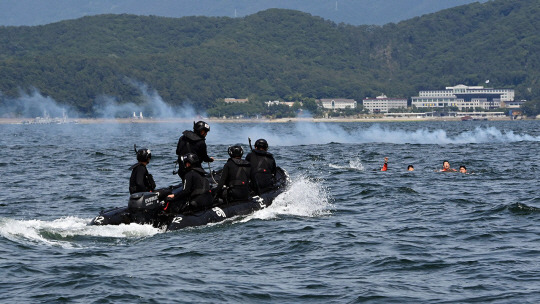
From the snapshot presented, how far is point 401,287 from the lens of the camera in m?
14.4

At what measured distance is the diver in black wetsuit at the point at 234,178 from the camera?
2131 cm

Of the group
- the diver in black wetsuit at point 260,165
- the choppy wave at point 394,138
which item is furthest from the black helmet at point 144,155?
the choppy wave at point 394,138

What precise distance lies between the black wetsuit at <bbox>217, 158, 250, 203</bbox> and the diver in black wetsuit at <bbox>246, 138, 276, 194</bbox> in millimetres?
640

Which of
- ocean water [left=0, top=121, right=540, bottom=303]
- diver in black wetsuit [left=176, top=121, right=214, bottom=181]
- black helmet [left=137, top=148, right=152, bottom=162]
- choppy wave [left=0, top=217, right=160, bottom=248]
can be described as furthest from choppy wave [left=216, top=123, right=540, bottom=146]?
choppy wave [left=0, top=217, right=160, bottom=248]

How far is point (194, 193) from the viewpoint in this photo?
66.2 ft

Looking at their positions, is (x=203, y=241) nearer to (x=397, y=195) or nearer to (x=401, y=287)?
(x=401, y=287)

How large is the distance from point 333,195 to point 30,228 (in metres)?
11.1

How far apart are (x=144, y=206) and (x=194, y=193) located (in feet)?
4.76

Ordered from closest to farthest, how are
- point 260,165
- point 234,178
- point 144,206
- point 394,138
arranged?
point 144,206, point 234,178, point 260,165, point 394,138

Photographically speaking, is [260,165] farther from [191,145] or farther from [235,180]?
[191,145]

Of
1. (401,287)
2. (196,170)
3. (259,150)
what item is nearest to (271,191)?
(259,150)

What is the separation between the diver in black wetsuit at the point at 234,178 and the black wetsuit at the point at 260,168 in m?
0.63

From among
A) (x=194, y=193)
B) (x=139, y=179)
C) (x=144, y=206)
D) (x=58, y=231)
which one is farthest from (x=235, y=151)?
(x=58, y=231)

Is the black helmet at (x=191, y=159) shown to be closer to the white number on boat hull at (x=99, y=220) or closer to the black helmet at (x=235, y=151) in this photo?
the black helmet at (x=235, y=151)
